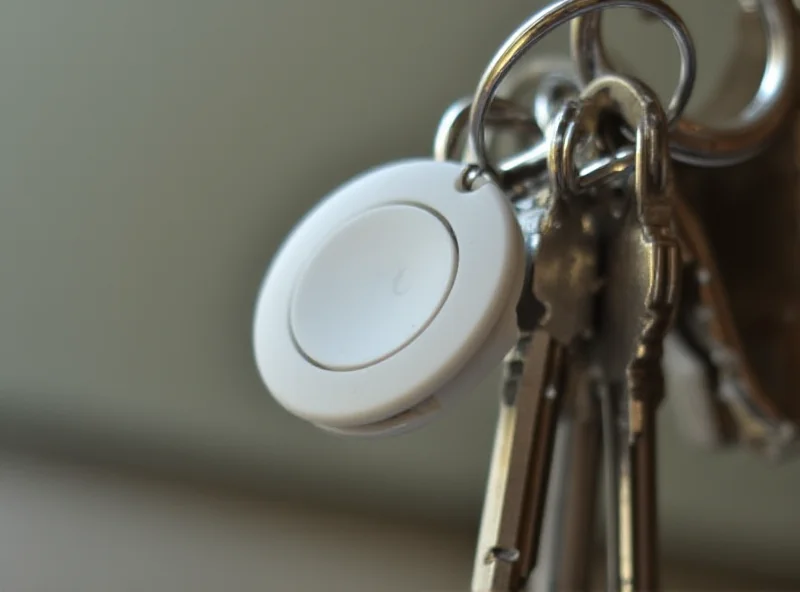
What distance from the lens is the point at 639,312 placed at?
0.24 metres

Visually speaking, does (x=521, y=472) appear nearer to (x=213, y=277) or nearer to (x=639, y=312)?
(x=639, y=312)

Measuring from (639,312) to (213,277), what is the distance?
14.8 inches

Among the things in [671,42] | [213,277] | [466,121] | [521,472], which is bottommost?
[521,472]

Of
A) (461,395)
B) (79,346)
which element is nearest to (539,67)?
(461,395)

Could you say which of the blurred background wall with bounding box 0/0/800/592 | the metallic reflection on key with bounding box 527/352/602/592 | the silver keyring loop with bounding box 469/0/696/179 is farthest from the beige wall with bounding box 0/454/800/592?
the silver keyring loop with bounding box 469/0/696/179

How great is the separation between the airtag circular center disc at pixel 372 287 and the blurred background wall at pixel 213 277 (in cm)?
29

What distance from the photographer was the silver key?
0.23 metres

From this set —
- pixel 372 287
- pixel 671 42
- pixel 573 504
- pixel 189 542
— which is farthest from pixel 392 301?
pixel 671 42

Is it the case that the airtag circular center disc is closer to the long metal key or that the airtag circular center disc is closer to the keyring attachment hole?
the long metal key

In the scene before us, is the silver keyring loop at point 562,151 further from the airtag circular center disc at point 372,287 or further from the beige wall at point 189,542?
the beige wall at point 189,542

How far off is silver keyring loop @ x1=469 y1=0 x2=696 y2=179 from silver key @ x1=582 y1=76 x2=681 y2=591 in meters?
0.02

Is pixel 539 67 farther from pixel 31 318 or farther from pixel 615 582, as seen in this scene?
pixel 31 318

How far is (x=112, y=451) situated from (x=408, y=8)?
0.36 metres

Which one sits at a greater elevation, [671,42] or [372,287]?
[671,42]
